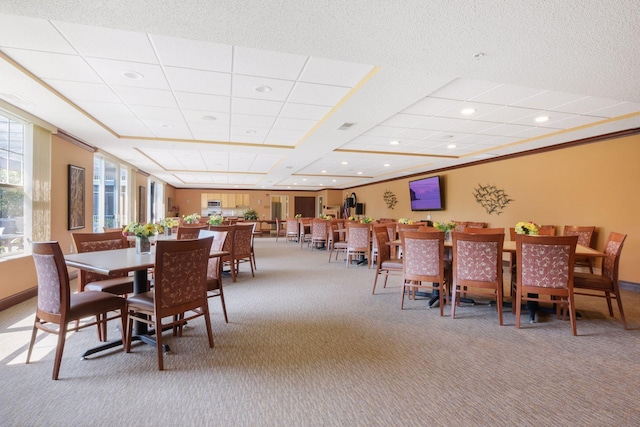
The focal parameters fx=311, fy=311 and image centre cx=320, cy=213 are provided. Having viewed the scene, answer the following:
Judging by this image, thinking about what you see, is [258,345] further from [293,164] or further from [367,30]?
[293,164]

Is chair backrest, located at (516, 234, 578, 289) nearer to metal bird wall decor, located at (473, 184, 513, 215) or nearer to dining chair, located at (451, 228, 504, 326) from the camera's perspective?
dining chair, located at (451, 228, 504, 326)

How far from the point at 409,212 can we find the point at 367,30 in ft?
31.6

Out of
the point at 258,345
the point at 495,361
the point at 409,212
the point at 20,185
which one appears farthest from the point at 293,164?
the point at 495,361

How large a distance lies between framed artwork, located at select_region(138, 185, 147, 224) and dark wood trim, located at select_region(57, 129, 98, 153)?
364cm

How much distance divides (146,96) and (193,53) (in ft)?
4.69

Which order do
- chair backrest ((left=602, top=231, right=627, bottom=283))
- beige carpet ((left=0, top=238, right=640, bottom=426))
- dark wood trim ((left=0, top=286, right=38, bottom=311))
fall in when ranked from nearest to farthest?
beige carpet ((left=0, top=238, right=640, bottom=426)) < chair backrest ((left=602, top=231, right=627, bottom=283)) < dark wood trim ((left=0, top=286, right=38, bottom=311))

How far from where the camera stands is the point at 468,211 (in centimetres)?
851

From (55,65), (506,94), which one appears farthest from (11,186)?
(506,94)

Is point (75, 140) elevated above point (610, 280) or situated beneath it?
elevated above

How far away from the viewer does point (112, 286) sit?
281cm

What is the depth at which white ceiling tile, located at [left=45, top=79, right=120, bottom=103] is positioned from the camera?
136 inches

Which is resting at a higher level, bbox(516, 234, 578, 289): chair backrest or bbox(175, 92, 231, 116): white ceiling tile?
bbox(175, 92, 231, 116): white ceiling tile

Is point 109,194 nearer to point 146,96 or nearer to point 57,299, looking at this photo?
point 146,96

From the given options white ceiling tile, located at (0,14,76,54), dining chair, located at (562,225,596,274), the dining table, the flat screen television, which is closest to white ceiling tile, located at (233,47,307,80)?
white ceiling tile, located at (0,14,76,54)
